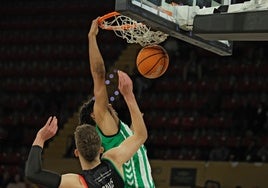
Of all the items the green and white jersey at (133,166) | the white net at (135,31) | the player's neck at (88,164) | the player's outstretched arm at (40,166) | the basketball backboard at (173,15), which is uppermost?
the basketball backboard at (173,15)

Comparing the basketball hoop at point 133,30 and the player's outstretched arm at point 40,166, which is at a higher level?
the basketball hoop at point 133,30

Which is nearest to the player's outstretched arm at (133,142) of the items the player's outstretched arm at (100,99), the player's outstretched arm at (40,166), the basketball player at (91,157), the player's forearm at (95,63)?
the basketball player at (91,157)

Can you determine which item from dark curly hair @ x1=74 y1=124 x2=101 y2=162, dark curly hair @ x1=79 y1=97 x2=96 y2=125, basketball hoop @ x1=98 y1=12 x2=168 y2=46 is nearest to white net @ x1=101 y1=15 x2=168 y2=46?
basketball hoop @ x1=98 y1=12 x2=168 y2=46

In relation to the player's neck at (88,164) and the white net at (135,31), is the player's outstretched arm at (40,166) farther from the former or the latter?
the white net at (135,31)

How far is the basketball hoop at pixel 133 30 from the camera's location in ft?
16.2

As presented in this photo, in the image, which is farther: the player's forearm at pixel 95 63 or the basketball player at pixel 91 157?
the player's forearm at pixel 95 63

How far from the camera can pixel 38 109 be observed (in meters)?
14.3

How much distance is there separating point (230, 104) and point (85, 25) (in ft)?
17.2

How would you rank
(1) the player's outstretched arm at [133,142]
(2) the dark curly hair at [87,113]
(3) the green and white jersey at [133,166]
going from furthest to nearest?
(2) the dark curly hair at [87,113] → (3) the green and white jersey at [133,166] → (1) the player's outstretched arm at [133,142]

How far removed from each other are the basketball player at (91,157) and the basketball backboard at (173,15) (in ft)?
1.56

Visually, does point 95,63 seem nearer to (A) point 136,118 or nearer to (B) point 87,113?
(B) point 87,113

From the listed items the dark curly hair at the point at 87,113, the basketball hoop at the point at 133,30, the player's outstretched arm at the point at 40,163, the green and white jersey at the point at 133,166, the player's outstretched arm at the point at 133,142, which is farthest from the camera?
the basketball hoop at the point at 133,30

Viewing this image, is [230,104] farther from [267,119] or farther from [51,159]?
[51,159]

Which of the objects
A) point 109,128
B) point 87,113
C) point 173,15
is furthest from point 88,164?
point 173,15
